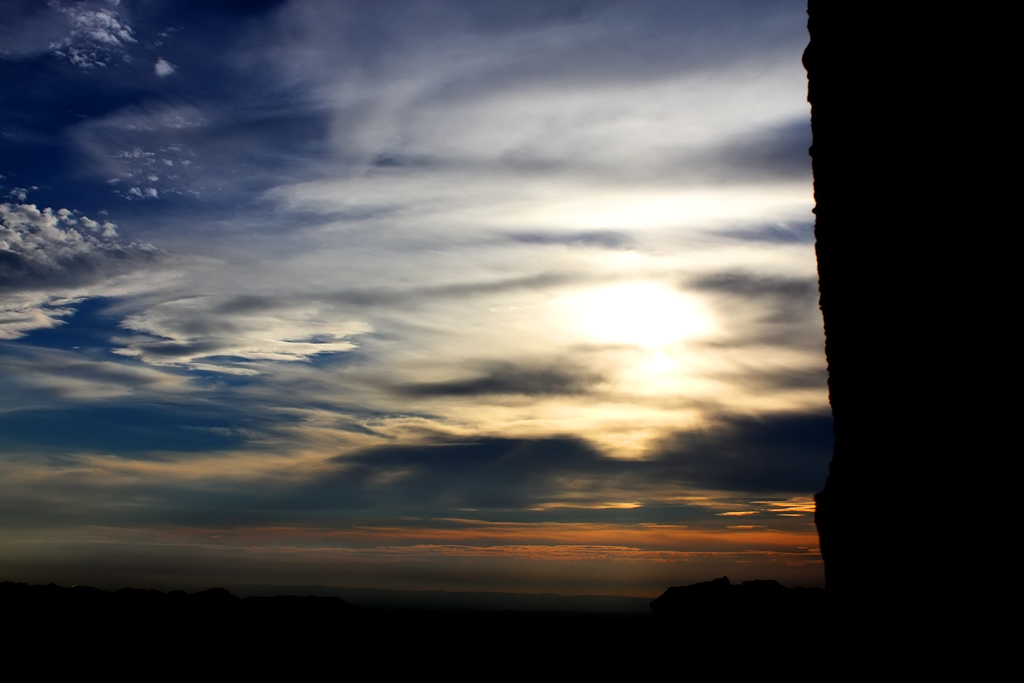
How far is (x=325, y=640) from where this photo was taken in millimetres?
44312

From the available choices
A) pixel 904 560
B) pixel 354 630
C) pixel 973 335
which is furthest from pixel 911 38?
pixel 354 630

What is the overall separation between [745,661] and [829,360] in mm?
18739

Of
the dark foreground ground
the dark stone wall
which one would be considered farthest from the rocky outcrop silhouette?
the dark stone wall

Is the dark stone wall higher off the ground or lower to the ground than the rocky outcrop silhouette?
higher

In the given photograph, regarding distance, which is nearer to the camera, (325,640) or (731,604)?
(731,604)

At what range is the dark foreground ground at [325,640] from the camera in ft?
76.4

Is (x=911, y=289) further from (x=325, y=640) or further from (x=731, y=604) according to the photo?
(x=325, y=640)

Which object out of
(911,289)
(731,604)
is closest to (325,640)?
(731,604)

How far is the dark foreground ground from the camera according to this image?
917 inches

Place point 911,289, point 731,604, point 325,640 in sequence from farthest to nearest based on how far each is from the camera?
point 325,640 < point 731,604 < point 911,289

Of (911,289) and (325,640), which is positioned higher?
(911,289)

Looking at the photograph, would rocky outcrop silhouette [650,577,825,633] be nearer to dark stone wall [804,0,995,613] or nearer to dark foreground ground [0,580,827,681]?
dark foreground ground [0,580,827,681]

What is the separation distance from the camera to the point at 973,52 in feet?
16.4

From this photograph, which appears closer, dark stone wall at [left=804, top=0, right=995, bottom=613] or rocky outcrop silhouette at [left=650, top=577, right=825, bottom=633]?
dark stone wall at [left=804, top=0, right=995, bottom=613]
